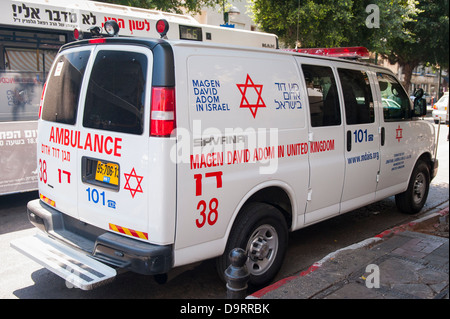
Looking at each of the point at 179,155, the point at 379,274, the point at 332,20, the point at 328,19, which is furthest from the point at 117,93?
the point at 328,19

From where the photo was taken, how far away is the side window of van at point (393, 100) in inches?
226

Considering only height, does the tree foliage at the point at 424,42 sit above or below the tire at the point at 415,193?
above

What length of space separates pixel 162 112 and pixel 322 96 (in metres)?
2.13

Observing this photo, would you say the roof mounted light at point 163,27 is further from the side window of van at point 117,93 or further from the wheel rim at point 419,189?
the wheel rim at point 419,189

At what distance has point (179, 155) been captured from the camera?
323 cm

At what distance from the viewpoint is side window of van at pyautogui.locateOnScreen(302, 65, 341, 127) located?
450 centimetres

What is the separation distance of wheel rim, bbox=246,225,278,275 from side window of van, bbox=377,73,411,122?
99.9 inches

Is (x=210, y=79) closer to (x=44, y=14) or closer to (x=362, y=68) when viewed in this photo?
(x=362, y=68)

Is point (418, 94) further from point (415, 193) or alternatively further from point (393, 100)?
point (415, 193)

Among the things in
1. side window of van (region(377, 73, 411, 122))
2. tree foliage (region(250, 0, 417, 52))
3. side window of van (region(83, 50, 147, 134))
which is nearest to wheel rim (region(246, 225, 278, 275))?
side window of van (region(83, 50, 147, 134))

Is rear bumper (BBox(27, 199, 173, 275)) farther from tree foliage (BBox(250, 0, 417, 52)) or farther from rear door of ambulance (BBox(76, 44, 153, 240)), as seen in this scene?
tree foliage (BBox(250, 0, 417, 52))

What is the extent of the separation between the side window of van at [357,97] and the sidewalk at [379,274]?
1443mm

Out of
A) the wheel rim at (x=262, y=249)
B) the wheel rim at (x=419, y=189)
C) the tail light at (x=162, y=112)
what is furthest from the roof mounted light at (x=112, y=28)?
the wheel rim at (x=419, y=189)

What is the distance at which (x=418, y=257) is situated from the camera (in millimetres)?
4543
